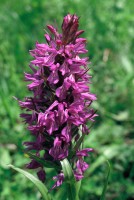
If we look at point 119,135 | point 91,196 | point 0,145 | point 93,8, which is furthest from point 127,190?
point 93,8

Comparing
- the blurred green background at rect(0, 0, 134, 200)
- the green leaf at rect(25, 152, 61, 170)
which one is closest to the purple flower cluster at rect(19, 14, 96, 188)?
the green leaf at rect(25, 152, 61, 170)

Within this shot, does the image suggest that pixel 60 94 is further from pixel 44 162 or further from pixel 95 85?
pixel 95 85

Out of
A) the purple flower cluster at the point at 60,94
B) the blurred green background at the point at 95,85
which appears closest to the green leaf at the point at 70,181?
the purple flower cluster at the point at 60,94

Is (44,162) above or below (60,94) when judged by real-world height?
below

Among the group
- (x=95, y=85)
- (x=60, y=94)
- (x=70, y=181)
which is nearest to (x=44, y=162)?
(x=70, y=181)

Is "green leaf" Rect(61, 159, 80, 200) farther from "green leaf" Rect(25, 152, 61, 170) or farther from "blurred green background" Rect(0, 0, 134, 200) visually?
"blurred green background" Rect(0, 0, 134, 200)

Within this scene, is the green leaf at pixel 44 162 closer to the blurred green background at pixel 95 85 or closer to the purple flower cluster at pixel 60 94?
the purple flower cluster at pixel 60 94
